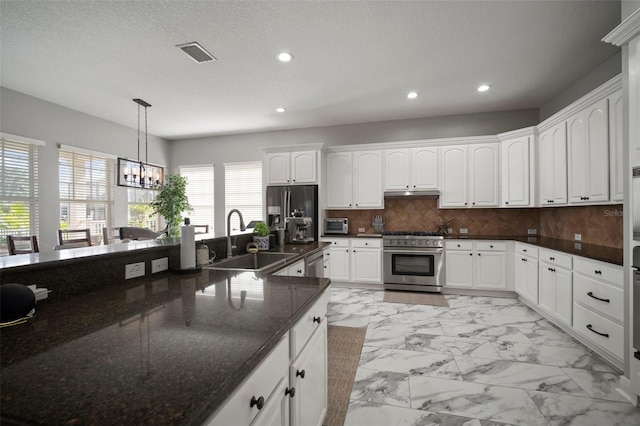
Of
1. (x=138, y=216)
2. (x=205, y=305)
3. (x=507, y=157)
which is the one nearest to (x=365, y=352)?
(x=205, y=305)

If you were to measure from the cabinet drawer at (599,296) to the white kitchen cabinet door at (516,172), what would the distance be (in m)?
1.68

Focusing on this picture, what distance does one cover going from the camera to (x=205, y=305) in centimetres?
117

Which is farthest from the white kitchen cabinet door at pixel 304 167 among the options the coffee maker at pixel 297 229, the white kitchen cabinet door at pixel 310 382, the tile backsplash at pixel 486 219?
the white kitchen cabinet door at pixel 310 382

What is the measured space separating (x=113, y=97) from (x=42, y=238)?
2.25 metres

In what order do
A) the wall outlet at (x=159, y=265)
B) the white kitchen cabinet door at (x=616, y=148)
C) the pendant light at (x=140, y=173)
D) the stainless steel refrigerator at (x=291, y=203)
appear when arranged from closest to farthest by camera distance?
the wall outlet at (x=159, y=265)
the white kitchen cabinet door at (x=616, y=148)
the pendant light at (x=140, y=173)
the stainless steel refrigerator at (x=291, y=203)

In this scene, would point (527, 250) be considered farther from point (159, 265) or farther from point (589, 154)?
point (159, 265)

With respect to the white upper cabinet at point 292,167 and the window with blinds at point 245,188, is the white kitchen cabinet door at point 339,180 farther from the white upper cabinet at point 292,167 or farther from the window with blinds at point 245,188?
the window with blinds at point 245,188

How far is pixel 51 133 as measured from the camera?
167 inches

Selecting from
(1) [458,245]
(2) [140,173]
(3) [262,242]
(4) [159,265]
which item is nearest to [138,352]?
(4) [159,265]

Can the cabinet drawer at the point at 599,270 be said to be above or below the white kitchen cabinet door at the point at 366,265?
above

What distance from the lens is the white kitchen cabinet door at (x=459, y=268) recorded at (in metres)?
4.36

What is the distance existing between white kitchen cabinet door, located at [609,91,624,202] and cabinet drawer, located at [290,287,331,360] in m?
2.87

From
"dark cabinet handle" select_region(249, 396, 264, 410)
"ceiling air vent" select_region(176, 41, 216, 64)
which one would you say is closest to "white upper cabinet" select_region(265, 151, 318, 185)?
"ceiling air vent" select_region(176, 41, 216, 64)

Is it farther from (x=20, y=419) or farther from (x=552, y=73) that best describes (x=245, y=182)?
(x=20, y=419)
